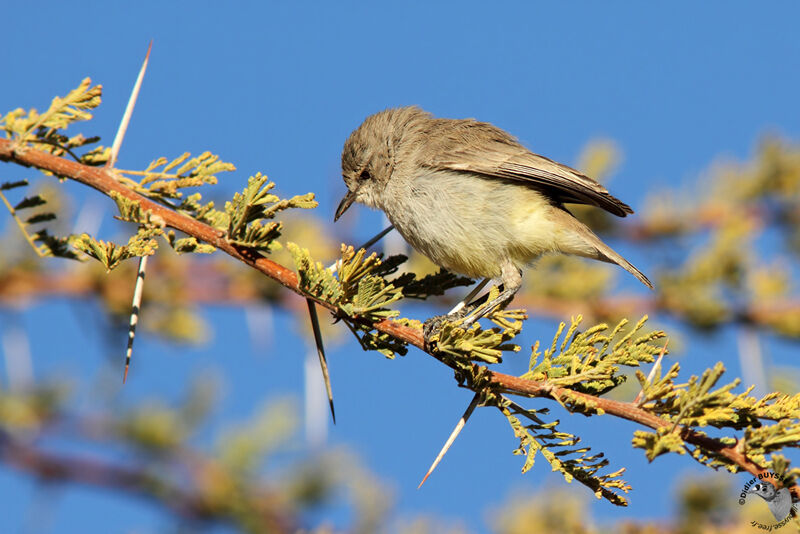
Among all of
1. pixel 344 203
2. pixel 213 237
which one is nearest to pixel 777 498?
pixel 213 237

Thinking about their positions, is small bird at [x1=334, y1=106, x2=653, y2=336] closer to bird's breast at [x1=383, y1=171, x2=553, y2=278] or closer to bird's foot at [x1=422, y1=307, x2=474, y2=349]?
bird's breast at [x1=383, y1=171, x2=553, y2=278]

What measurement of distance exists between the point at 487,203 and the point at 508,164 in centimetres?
30

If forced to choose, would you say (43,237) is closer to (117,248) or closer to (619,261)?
(117,248)

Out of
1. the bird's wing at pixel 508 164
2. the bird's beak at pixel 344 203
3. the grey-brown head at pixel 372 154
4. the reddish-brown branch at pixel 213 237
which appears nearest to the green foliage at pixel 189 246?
the reddish-brown branch at pixel 213 237

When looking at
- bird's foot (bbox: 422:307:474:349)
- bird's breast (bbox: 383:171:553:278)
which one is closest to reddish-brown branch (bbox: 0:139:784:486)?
bird's foot (bbox: 422:307:474:349)

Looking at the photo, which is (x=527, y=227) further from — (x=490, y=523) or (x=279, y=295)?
(x=490, y=523)

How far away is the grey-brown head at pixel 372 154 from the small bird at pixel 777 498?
3248 millimetres

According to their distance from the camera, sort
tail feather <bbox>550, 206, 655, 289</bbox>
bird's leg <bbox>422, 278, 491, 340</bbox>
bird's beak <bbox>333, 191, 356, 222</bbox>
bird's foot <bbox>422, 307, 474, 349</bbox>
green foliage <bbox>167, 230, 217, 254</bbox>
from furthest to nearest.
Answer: bird's beak <bbox>333, 191, 356, 222</bbox>, tail feather <bbox>550, 206, 655, 289</bbox>, bird's leg <bbox>422, 278, 491, 340</bbox>, bird's foot <bbox>422, 307, 474, 349</bbox>, green foliage <bbox>167, 230, 217, 254</bbox>

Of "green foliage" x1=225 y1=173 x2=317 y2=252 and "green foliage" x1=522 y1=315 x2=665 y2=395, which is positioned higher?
"green foliage" x1=522 y1=315 x2=665 y2=395

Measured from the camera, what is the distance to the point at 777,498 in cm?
247

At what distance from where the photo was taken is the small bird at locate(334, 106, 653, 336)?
4.59m

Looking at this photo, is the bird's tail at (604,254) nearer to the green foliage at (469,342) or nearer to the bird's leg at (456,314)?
the bird's leg at (456,314)

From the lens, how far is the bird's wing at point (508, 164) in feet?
15.2

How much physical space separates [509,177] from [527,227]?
0.33m
